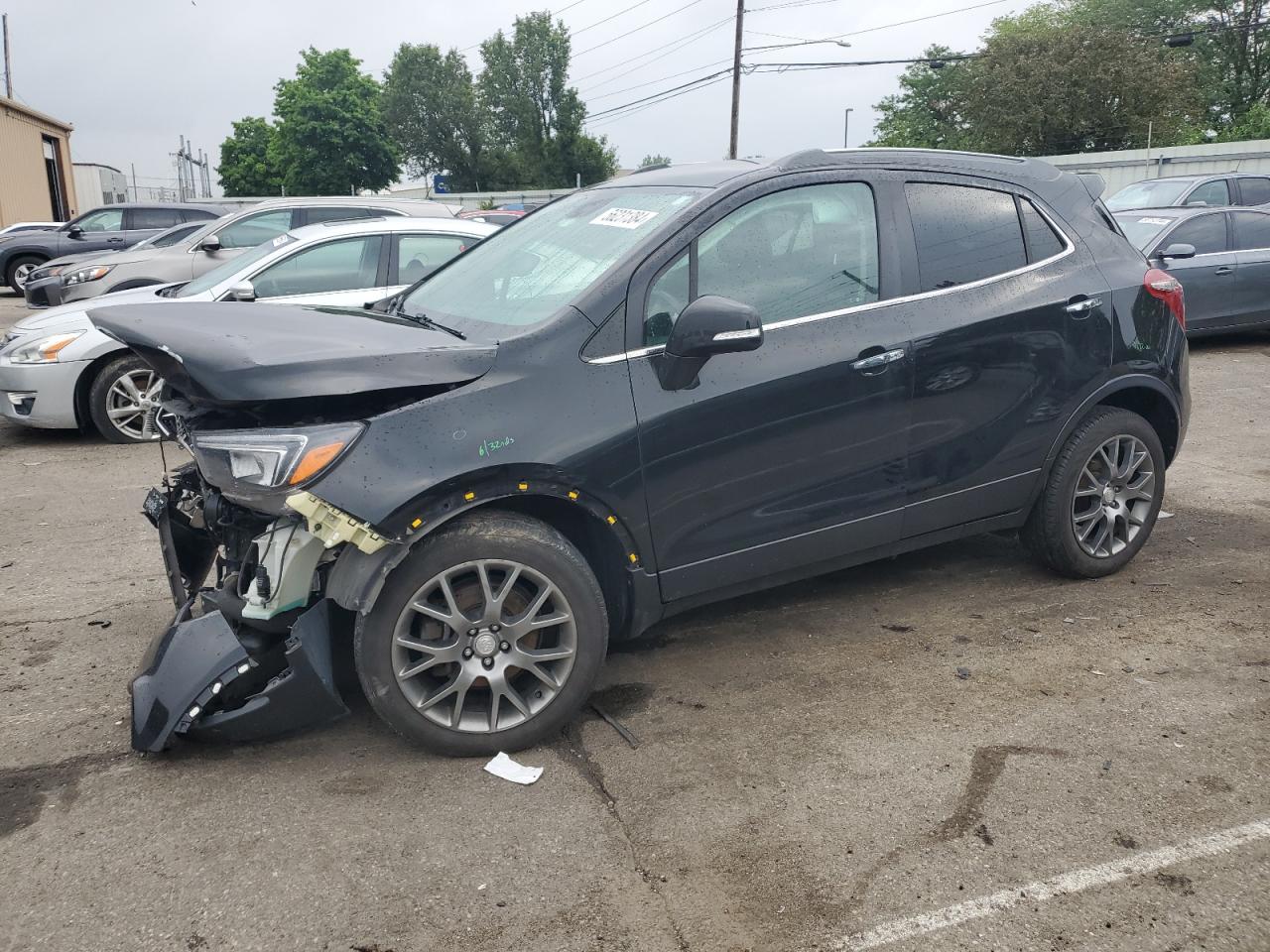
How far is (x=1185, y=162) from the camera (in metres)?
27.5

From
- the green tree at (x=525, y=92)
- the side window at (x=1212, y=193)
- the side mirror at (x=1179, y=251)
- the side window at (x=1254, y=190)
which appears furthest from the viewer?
Result: the green tree at (x=525, y=92)

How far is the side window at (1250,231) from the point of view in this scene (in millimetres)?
11414

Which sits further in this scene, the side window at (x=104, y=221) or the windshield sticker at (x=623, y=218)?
the side window at (x=104, y=221)

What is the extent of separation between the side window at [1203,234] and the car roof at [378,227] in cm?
785

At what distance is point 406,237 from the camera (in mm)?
7781

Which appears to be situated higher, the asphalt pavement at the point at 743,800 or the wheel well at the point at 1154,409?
the wheel well at the point at 1154,409

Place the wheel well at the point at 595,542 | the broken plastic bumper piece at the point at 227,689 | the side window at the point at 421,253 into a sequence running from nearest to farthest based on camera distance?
the broken plastic bumper piece at the point at 227,689, the wheel well at the point at 595,542, the side window at the point at 421,253

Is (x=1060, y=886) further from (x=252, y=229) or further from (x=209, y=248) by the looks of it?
(x=252, y=229)

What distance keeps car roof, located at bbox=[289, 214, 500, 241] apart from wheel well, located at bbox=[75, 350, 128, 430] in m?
1.62

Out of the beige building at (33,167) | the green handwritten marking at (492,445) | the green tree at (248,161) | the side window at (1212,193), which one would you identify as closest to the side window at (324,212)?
the green handwritten marking at (492,445)

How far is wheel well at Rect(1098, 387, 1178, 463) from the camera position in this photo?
4.67 metres

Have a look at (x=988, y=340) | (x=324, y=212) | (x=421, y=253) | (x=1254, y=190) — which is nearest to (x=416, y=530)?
(x=988, y=340)

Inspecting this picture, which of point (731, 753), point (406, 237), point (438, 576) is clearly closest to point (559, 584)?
point (438, 576)

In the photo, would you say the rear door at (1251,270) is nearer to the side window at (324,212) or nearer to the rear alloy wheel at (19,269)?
the side window at (324,212)
